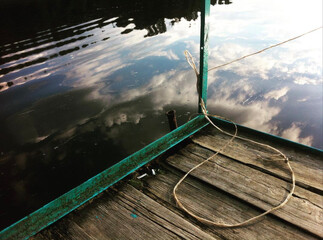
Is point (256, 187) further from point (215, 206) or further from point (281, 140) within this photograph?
point (281, 140)

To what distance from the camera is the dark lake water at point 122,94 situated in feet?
17.9

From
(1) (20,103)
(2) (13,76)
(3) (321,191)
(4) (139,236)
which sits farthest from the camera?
(2) (13,76)

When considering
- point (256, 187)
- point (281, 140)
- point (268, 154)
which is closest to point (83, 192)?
point (256, 187)

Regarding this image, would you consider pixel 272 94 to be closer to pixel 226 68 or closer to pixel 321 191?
pixel 226 68

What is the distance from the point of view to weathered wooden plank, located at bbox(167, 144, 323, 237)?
2.06 m

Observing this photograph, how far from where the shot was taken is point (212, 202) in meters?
2.27

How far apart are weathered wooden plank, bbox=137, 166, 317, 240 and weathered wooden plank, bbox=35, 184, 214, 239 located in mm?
111

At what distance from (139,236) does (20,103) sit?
8.39 m

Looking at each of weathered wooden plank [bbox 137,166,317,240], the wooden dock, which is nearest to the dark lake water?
the wooden dock

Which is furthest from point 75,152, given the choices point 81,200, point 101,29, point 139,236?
point 101,29

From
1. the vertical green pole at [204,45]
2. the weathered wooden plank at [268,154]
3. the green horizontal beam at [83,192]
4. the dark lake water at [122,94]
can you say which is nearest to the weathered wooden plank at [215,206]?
the green horizontal beam at [83,192]

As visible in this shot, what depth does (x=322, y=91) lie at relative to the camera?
7.14 meters

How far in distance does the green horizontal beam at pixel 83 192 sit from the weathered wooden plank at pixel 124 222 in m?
0.09

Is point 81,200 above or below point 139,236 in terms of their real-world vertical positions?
above
